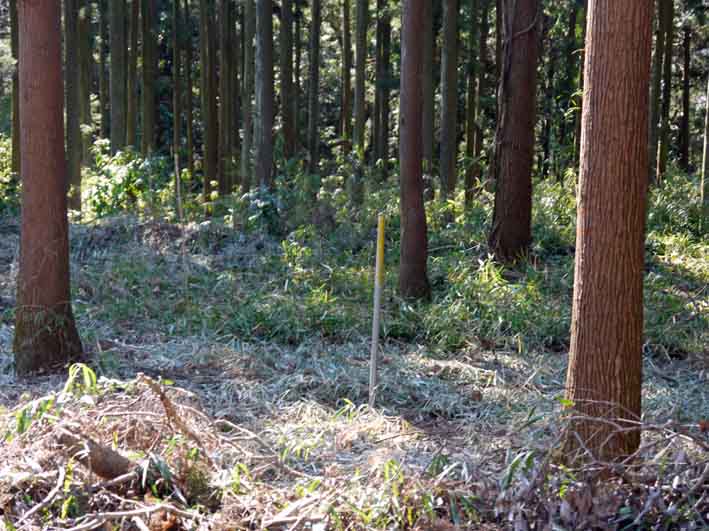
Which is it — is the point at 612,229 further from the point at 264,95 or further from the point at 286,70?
the point at 286,70

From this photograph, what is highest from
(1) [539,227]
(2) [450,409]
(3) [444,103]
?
(3) [444,103]

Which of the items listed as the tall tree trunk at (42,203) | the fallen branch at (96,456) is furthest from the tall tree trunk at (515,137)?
the fallen branch at (96,456)

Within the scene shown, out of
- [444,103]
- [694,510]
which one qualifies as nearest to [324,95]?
[444,103]

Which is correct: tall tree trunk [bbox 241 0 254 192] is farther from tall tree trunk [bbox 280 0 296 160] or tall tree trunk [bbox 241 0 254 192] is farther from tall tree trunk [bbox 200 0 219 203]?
tall tree trunk [bbox 200 0 219 203]

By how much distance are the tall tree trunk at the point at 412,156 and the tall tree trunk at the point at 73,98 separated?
447 inches

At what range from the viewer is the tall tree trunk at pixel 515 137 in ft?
37.0

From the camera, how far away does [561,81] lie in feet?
92.3

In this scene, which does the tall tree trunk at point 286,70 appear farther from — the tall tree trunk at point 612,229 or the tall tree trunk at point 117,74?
the tall tree trunk at point 612,229

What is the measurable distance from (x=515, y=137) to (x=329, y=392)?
5.33 meters

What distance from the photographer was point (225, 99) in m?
26.7

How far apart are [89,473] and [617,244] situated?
327cm

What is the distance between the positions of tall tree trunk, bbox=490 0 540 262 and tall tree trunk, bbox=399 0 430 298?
1754 mm

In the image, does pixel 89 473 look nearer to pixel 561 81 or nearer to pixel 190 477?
pixel 190 477

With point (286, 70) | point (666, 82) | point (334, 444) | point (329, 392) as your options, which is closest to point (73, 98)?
point (286, 70)
